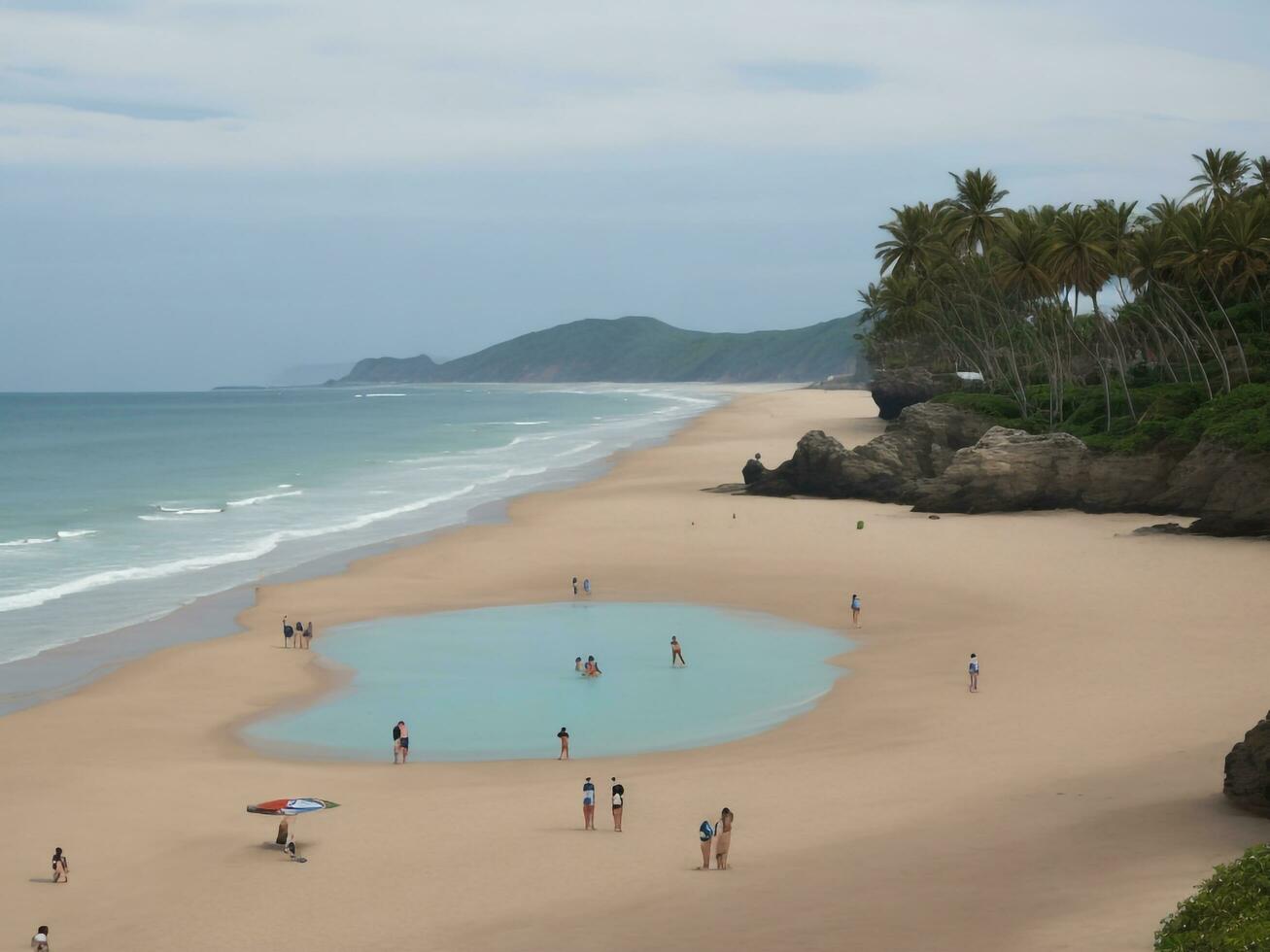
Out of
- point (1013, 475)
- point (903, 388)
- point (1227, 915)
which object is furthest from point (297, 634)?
point (903, 388)

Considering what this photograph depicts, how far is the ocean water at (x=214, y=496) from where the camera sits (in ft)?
136

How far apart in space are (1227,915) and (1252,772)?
20.9ft

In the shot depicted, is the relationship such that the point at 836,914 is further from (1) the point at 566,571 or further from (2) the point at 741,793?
(1) the point at 566,571

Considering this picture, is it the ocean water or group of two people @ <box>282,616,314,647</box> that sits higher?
the ocean water

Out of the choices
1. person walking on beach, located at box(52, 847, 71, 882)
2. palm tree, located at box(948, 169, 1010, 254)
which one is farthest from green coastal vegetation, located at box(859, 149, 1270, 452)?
person walking on beach, located at box(52, 847, 71, 882)

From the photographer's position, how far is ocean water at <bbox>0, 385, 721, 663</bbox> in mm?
41562

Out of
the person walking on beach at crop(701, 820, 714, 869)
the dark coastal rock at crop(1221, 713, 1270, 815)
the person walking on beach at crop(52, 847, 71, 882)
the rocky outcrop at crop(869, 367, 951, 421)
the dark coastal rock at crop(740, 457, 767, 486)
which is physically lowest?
the person walking on beach at crop(52, 847, 71, 882)

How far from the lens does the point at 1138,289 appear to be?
6525 cm

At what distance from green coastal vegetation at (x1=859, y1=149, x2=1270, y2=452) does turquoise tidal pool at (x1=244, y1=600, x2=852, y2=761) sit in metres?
21.8

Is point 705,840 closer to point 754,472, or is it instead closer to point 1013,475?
point 1013,475

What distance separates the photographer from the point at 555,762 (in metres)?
23.6

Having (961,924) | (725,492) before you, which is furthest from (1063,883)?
(725,492)

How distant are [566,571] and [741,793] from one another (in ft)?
71.8

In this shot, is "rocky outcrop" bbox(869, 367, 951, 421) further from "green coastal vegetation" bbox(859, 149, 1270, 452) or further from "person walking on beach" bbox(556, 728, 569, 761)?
"person walking on beach" bbox(556, 728, 569, 761)
